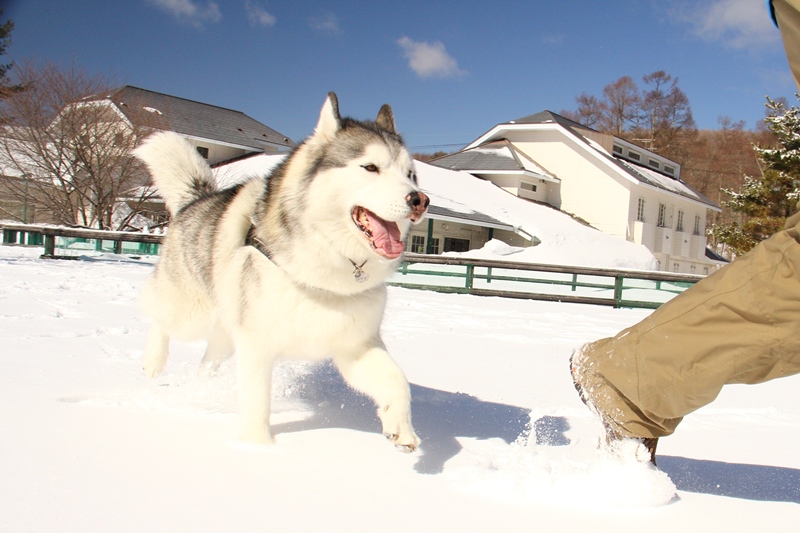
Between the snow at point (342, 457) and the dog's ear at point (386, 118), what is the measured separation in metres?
1.54

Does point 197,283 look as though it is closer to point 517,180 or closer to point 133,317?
point 133,317

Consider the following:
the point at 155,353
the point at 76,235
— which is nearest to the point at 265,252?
the point at 155,353

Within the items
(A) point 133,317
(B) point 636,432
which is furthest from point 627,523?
(A) point 133,317

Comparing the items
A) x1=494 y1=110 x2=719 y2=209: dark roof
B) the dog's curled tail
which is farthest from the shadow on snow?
x1=494 y1=110 x2=719 y2=209: dark roof

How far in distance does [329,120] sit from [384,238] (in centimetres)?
69

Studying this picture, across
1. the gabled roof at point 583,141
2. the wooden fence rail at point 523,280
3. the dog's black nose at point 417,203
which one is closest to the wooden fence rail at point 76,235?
the wooden fence rail at point 523,280

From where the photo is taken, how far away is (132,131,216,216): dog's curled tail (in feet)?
13.0

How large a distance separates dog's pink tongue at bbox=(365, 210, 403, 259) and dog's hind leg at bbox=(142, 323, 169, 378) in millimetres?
1790

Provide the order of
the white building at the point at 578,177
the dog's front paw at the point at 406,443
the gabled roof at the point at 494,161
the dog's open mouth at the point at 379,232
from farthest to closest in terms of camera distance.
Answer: the white building at the point at 578,177 < the gabled roof at the point at 494,161 < the dog's open mouth at the point at 379,232 < the dog's front paw at the point at 406,443

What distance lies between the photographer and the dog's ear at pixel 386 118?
3178 millimetres

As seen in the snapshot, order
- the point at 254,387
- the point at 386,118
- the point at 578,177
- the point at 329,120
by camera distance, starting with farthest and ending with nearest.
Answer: the point at 578,177, the point at 386,118, the point at 329,120, the point at 254,387

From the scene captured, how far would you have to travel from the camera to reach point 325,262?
2.54m

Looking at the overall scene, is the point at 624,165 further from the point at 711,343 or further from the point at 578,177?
the point at 711,343

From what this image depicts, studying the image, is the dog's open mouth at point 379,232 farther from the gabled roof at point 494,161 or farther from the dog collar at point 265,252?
the gabled roof at point 494,161
